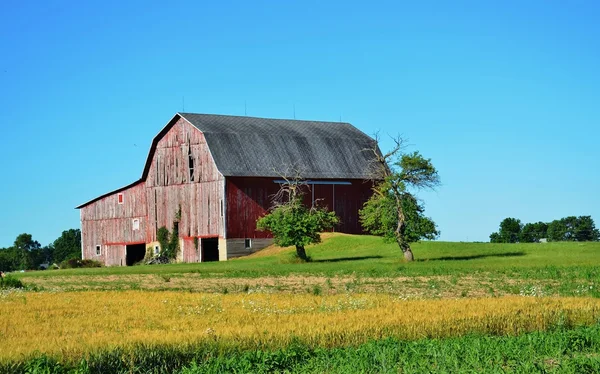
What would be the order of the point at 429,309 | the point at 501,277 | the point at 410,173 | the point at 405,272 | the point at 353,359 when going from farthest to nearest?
the point at 410,173 → the point at 405,272 → the point at 501,277 → the point at 429,309 → the point at 353,359

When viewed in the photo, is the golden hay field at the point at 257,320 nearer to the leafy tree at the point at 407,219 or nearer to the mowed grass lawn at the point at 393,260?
the mowed grass lawn at the point at 393,260

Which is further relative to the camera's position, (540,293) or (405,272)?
(405,272)

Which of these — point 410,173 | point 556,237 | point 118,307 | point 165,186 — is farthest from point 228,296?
point 556,237

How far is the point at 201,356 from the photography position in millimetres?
15812

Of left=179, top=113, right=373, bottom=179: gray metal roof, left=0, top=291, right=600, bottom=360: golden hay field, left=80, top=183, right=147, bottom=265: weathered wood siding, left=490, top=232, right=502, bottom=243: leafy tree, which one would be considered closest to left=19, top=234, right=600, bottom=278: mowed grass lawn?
left=179, top=113, right=373, bottom=179: gray metal roof

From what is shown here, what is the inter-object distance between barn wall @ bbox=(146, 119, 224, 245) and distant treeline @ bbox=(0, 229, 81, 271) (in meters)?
53.9

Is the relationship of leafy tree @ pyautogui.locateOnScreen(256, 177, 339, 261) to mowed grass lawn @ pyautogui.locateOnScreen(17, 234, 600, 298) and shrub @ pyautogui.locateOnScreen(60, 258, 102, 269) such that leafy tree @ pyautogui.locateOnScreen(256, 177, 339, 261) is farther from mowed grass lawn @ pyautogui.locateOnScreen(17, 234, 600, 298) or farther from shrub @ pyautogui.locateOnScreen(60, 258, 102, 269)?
shrub @ pyautogui.locateOnScreen(60, 258, 102, 269)

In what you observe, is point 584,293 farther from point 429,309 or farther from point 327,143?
point 327,143

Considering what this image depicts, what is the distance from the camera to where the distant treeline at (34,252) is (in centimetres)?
12262

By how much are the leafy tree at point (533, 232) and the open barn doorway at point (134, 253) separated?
3715 centimetres

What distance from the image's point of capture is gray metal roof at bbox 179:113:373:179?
67.2m

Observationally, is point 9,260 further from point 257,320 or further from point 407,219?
point 257,320

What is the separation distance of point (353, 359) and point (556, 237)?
7739 cm

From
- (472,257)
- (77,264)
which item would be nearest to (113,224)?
(77,264)
